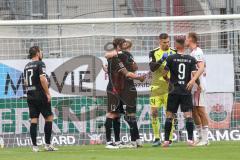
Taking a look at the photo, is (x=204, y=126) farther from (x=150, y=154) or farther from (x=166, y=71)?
(x=150, y=154)

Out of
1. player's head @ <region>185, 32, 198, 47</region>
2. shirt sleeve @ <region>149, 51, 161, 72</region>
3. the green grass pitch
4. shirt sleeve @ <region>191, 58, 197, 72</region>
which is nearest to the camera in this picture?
the green grass pitch

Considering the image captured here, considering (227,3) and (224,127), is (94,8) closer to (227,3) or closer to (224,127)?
(227,3)

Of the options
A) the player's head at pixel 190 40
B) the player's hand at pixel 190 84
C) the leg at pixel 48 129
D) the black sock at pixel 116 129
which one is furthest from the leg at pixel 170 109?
the leg at pixel 48 129

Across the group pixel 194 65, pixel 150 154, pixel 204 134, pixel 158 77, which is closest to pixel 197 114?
pixel 204 134

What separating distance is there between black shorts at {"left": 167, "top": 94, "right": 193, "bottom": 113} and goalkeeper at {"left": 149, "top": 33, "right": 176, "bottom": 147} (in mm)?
650

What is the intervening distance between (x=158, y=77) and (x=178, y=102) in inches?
32.6

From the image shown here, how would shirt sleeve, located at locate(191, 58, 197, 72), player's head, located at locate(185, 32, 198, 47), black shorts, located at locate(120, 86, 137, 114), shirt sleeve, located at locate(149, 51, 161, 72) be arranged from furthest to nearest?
player's head, located at locate(185, 32, 198, 47), shirt sleeve, located at locate(149, 51, 161, 72), black shorts, located at locate(120, 86, 137, 114), shirt sleeve, located at locate(191, 58, 197, 72)

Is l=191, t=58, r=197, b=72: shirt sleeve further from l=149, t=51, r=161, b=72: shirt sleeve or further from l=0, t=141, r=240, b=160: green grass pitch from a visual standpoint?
l=0, t=141, r=240, b=160: green grass pitch

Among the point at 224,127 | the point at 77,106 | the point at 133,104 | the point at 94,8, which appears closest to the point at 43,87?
the point at 133,104

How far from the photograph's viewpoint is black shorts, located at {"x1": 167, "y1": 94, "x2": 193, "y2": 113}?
1391cm

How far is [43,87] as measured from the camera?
546 inches

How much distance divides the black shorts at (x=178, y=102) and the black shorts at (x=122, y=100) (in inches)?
25.9

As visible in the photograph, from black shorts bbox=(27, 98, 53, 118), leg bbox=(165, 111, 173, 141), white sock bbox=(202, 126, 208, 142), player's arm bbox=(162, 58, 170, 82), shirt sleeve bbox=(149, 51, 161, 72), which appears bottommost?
white sock bbox=(202, 126, 208, 142)

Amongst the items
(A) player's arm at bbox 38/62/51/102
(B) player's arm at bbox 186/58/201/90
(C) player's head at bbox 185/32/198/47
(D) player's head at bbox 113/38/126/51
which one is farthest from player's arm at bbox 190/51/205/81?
(A) player's arm at bbox 38/62/51/102
